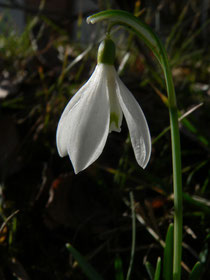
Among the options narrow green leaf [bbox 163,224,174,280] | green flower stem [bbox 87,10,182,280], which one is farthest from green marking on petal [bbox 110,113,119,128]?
narrow green leaf [bbox 163,224,174,280]

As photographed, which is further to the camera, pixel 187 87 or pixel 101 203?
pixel 187 87

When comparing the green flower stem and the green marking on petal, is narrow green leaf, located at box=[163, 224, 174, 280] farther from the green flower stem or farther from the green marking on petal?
the green marking on petal

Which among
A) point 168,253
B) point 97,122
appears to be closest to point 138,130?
point 97,122

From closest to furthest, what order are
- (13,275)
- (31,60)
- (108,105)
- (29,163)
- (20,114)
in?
1. (108,105)
2. (13,275)
3. (29,163)
4. (20,114)
5. (31,60)

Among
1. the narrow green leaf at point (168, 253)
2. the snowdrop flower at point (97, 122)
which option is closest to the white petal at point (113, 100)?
the snowdrop flower at point (97, 122)

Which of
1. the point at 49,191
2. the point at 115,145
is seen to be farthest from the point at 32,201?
the point at 115,145

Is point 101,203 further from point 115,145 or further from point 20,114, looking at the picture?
point 20,114

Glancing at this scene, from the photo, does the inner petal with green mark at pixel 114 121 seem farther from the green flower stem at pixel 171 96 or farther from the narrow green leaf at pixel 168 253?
the narrow green leaf at pixel 168 253
